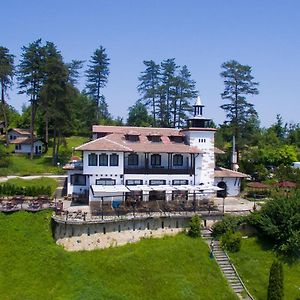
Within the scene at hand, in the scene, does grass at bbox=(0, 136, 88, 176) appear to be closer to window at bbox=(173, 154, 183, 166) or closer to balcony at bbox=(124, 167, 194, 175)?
balcony at bbox=(124, 167, 194, 175)

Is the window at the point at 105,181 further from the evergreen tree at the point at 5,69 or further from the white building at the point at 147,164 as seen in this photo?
the evergreen tree at the point at 5,69

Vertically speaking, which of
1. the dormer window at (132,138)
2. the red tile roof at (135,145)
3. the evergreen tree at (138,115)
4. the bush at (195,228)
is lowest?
the bush at (195,228)

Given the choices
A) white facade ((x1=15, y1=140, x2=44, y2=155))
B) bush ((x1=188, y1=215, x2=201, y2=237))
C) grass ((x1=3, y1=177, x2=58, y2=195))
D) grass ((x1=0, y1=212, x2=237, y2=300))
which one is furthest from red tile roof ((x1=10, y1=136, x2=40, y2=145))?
bush ((x1=188, y1=215, x2=201, y2=237))

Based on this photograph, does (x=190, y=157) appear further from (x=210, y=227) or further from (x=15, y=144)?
(x=15, y=144)

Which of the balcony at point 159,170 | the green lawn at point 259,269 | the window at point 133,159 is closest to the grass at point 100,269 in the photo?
the green lawn at point 259,269

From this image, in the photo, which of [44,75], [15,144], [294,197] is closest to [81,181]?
[294,197]

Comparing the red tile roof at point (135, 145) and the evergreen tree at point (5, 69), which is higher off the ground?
the evergreen tree at point (5, 69)
